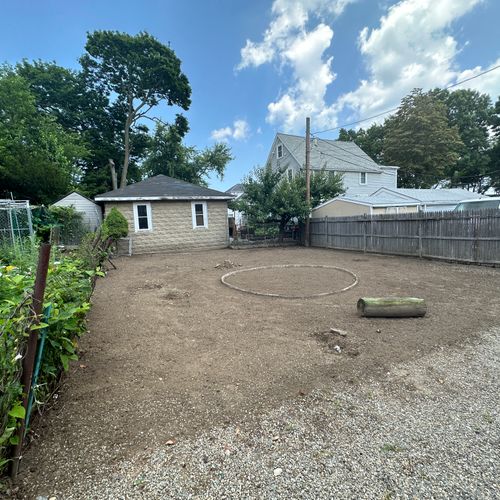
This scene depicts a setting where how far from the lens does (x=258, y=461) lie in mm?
1764

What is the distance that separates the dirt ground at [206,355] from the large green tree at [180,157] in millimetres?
22258

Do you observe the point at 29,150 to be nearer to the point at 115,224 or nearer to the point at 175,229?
the point at 115,224

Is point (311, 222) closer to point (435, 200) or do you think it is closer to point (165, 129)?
point (435, 200)

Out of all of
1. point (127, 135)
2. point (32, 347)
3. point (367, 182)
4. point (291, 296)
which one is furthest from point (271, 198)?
point (127, 135)

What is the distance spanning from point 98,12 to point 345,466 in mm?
27168

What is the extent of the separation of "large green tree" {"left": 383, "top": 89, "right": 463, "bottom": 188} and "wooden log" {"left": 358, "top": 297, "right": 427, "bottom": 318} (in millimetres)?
31168

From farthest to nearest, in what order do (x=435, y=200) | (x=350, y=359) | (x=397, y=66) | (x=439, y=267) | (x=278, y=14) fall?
(x=435, y=200) → (x=397, y=66) → (x=278, y=14) → (x=439, y=267) → (x=350, y=359)

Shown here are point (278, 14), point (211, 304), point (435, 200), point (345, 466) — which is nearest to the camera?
point (345, 466)

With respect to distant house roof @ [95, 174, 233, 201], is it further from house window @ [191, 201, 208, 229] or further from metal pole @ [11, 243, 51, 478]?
metal pole @ [11, 243, 51, 478]

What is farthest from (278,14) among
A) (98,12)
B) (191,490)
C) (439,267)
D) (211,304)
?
(191,490)

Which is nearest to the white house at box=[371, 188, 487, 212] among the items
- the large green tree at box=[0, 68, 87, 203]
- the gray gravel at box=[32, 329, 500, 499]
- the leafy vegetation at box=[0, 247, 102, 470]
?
the gray gravel at box=[32, 329, 500, 499]

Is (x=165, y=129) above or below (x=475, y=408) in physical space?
above

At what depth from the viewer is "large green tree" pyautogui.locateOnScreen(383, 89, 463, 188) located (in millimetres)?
28656

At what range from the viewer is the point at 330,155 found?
75.2 feet
